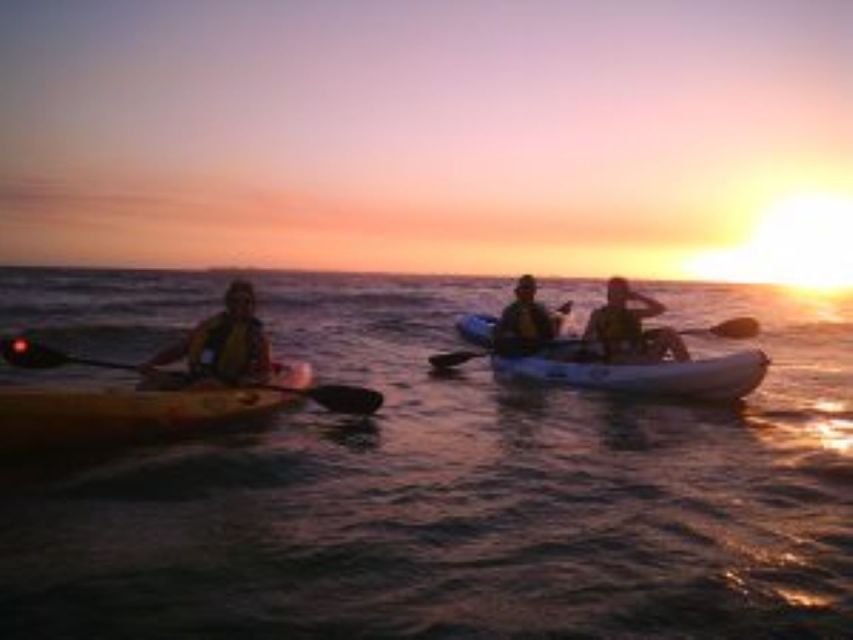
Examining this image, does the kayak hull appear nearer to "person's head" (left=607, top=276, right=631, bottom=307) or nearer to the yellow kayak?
"person's head" (left=607, top=276, right=631, bottom=307)

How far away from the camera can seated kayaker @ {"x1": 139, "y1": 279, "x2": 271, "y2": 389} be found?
8352 millimetres

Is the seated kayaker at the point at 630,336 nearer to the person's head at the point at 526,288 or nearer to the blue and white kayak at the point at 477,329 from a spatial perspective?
the person's head at the point at 526,288

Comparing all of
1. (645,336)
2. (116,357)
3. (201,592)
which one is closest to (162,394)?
(201,592)

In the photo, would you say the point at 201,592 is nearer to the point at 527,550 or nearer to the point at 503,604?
the point at 503,604

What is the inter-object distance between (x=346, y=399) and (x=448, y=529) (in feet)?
12.8

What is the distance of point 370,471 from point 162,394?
2240 millimetres

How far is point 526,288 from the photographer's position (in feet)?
41.1

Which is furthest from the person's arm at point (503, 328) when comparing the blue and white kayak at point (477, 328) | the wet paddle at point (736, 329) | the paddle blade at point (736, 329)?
the blue and white kayak at point (477, 328)

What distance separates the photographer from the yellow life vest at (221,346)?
8.48 metres

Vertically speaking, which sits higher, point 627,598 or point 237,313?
point 237,313

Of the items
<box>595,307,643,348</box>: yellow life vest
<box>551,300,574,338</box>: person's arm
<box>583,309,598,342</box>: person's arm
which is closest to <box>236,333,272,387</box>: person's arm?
<box>595,307,643,348</box>: yellow life vest

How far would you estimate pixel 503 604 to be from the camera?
12.9 feet

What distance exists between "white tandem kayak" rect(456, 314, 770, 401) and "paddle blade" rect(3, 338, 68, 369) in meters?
7.02

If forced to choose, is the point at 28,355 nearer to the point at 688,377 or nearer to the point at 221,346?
the point at 221,346
